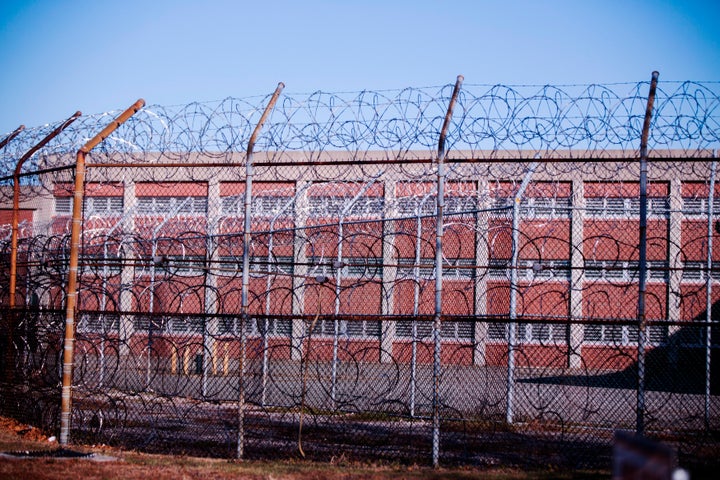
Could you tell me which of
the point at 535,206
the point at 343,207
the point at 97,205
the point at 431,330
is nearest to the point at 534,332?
the point at 431,330

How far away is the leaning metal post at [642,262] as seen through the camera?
683 cm

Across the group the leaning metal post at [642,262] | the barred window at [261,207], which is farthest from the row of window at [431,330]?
the leaning metal post at [642,262]

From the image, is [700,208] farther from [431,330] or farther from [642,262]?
[642,262]

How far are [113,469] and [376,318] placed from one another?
2837 mm

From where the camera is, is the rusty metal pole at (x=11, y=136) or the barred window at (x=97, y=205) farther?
the barred window at (x=97, y=205)

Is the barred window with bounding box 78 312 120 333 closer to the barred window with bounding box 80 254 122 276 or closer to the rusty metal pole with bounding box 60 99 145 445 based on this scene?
the barred window with bounding box 80 254 122 276

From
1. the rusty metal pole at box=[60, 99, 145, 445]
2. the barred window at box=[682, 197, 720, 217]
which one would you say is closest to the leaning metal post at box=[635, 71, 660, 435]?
the barred window at box=[682, 197, 720, 217]

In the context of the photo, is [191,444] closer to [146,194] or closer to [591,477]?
[591,477]

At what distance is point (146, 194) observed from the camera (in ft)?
64.5

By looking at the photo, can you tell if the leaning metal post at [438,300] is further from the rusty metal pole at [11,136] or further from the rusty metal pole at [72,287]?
the rusty metal pole at [11,136]

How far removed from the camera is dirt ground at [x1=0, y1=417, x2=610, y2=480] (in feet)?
22.2

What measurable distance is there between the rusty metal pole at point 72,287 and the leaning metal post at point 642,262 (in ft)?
18.5

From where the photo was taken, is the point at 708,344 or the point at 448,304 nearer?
the point at 708,344

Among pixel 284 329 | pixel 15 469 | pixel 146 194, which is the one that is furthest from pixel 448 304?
pixel 15 469
